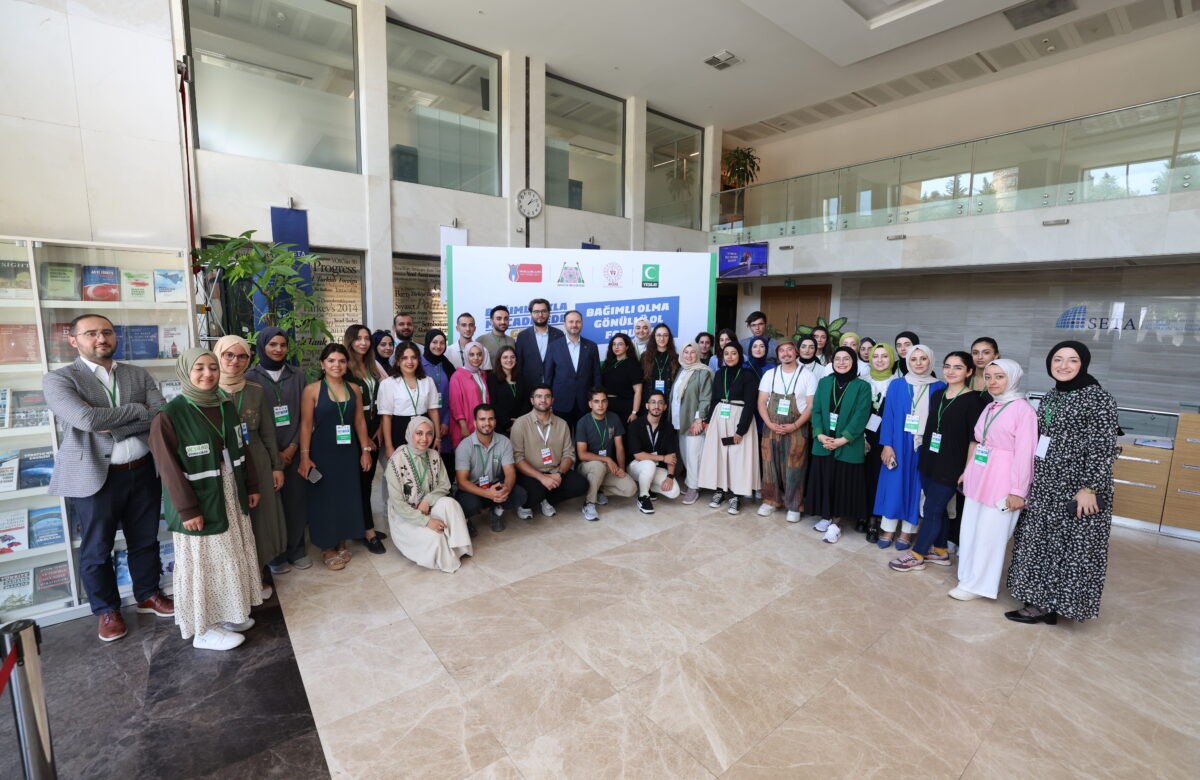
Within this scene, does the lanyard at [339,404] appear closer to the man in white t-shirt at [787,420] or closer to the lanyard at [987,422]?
the man in white t-shirt at [787,420]

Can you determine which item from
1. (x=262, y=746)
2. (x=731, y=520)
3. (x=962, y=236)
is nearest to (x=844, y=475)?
(x=731, y=520)

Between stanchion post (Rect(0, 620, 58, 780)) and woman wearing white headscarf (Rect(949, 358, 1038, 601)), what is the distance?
165 inches

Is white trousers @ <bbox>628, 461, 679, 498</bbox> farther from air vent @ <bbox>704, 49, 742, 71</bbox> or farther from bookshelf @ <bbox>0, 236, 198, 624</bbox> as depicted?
air vent @ <bbox>704, 49, 742, 71</bbox>

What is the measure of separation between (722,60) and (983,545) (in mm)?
8483

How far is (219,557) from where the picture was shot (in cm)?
261

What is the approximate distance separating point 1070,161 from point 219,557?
1019 centimetres

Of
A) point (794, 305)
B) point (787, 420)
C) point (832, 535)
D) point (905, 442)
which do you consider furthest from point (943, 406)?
point (794, 305)

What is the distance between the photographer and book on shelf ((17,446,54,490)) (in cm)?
280

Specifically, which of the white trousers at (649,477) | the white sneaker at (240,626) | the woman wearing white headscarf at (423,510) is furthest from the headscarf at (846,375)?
the white sneaker at (240,626)

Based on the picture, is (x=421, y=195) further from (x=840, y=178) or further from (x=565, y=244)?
(x=840, y=178)

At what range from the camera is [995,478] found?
3.05 metres

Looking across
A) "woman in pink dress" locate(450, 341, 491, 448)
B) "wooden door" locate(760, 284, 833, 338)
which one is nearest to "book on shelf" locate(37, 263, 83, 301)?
"woman in pink dress" locate(450, 341, 491, 448)

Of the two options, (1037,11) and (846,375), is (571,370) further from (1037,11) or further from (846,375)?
(1037,11)

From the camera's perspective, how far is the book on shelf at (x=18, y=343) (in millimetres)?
2754
